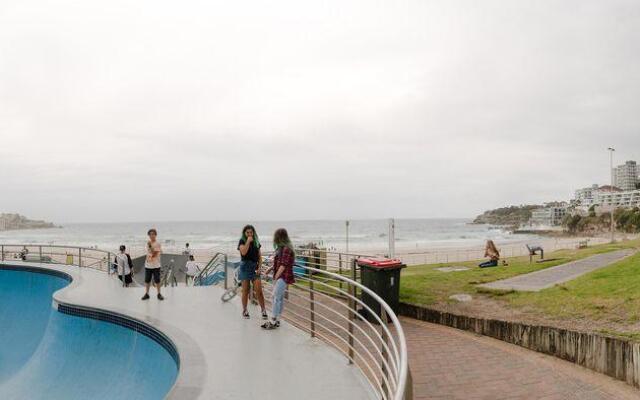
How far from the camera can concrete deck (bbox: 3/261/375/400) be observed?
4234 mm

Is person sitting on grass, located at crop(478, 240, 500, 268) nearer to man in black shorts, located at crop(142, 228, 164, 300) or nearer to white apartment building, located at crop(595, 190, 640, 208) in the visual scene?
man in black shorts, located at crop(142, 228, 164, 300)

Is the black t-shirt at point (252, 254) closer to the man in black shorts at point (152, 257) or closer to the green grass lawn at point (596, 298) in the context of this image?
the man in black shorts at point (152, 257)

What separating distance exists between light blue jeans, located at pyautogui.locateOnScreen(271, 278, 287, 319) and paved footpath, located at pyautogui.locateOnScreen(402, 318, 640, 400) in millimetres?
2108

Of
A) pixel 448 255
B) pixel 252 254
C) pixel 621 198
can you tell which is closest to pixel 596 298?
pixel 252 254

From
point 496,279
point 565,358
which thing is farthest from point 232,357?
point 496,279

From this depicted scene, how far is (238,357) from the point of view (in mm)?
5312

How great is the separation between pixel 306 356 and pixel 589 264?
445 inches

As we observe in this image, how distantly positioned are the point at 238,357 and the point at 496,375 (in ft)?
11.1

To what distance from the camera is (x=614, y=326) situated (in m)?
6.46

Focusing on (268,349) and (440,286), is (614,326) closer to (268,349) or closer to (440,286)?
(440,286)

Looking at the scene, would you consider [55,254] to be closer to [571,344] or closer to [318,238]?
[571,344]

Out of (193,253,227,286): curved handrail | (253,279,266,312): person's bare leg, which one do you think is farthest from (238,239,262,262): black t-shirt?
(193,253,227,286): curved handrail

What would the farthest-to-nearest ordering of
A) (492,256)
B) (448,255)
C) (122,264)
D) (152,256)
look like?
(448,255) → (492,256) → (122,264) → (152,256)

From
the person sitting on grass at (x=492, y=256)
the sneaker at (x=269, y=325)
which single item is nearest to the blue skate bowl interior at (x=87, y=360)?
the sneaker at (x=269, y=325)
